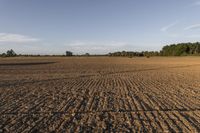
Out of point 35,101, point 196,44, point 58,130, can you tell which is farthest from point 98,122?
point 196,44

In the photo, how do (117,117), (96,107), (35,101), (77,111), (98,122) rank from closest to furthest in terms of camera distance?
1. (98,122)
2. (117,117)
3. (77,111)
4. (96,107)
5. (35,101)

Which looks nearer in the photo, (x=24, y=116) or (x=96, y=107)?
(x=24, y=116)

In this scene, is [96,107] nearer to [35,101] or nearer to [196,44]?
[35,101]

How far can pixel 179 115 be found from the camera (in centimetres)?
811

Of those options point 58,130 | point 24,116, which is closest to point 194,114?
point 58,130

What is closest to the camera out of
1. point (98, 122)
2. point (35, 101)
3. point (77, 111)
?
point (98, 122)

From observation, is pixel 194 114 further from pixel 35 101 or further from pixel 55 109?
pixel 35 101

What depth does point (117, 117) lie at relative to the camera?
25.7ft

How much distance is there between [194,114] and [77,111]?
4.15 metres

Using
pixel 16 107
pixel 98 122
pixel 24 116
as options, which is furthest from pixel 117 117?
pixel 16 107

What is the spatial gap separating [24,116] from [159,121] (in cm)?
444

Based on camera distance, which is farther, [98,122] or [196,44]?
[196,44]

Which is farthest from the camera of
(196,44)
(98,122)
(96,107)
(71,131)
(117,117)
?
(196,44)

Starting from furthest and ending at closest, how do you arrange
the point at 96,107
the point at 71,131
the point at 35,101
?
the point at 35,101
the point at 96,107
the point at 71,131
